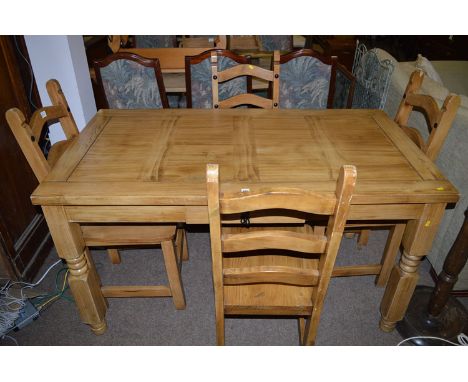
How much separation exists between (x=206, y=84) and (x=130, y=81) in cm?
50

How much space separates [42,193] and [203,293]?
3.24 feet

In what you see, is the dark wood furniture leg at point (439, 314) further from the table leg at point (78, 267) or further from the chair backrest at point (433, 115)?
the table leg at point (78, 267)

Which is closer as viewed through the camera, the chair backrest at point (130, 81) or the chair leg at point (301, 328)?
the chair leg at point (301, 328)

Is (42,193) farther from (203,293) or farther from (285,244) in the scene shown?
(203,293)

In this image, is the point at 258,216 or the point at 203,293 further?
the point at 203,293

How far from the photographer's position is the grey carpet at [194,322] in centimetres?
163

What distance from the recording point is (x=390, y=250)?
1748 millimetres

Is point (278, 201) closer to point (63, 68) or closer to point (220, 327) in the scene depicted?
point (220, 327)

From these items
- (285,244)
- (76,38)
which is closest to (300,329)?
(285,244)

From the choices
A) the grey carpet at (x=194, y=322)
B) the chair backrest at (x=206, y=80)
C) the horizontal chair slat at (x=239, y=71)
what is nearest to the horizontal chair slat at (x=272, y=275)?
the grey carpet at (x=194, y=322)

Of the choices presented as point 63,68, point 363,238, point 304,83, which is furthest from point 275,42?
point 363,238

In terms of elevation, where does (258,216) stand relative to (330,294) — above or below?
above

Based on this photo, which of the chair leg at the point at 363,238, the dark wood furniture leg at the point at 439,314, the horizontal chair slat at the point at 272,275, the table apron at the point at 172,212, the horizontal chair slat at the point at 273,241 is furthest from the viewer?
the chair leg at the point at 363,238

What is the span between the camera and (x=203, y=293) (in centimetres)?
187
